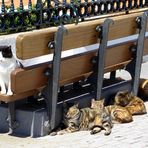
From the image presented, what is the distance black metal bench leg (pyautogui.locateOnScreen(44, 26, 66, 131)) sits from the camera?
492 cm

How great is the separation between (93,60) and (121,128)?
783 millimetres

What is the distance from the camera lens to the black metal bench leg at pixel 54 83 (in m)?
4.92

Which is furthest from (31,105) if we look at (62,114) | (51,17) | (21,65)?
(51,17)

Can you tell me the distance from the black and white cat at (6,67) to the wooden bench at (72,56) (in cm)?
7

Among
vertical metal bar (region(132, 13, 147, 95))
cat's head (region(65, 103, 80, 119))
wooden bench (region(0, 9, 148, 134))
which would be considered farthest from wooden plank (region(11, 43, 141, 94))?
cat's head (region(65, 103, 80, 119))

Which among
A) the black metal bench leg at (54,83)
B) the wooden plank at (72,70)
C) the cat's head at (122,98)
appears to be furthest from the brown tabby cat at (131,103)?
the black metal bench leg at (54,83)

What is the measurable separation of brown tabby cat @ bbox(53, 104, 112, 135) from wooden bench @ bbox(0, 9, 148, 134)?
0.33 m

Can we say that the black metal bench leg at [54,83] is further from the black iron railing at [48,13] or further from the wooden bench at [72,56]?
the black iron railing at [48,13]

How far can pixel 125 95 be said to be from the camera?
5.78 meters

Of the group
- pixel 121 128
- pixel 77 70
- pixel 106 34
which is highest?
pixel 106 34

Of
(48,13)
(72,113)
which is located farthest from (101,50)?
(48,13)

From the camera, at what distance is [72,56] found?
17.3 feet

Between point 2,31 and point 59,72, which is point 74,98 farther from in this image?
point 2,31

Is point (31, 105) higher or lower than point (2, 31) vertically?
lower
